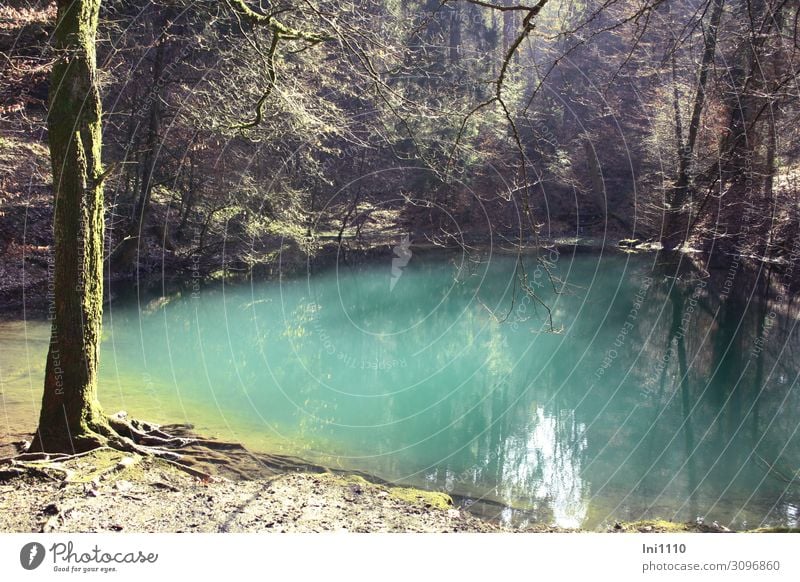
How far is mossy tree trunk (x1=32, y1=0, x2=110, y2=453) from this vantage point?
5.81m

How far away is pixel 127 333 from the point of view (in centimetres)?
1410

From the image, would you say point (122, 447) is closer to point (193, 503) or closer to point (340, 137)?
point (193, 503)

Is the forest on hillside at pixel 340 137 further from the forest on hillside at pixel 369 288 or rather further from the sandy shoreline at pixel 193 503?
the sandy shoreline at pixel 193 503

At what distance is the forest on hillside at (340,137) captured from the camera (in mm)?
11477

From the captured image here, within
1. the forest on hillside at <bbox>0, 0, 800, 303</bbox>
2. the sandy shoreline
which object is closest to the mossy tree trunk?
the sandy shoreline

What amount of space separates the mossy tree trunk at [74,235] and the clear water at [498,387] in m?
1.86

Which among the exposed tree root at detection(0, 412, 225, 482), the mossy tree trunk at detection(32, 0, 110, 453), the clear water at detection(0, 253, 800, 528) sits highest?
the mossy tree trunk at detection(32, 0, 110, 453)

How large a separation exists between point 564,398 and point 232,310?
31.2 feet

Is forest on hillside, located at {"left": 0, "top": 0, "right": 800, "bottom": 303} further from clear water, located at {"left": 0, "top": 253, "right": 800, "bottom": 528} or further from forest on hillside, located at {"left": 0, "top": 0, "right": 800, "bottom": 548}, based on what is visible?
clear water, located at {"left": 0, "top": 253, "right": 800, "bottom": 528}

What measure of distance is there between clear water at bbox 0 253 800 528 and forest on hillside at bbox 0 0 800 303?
88.4 inches

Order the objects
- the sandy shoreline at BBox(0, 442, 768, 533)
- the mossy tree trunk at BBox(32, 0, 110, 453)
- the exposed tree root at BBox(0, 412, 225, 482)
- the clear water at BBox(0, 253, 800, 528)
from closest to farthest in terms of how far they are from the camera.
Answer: the sandy shoreline at BBox(0, 442, 768, 533)
the exposed tree root at BBox(0, 412, 225, 482)
the mossy tree trunk at BBox(32, 0, 110, 453)
the clear water at BBox(0, 253, 800, 528)

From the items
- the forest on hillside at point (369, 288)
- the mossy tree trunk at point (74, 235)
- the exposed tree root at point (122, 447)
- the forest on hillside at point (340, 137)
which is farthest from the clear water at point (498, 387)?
the forest on hillside at point (340, 137)

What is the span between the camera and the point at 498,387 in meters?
12.6

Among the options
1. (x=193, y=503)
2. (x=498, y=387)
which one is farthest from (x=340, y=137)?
(x=193, y=503)
